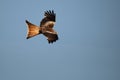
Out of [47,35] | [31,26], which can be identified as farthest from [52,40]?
[31,26]

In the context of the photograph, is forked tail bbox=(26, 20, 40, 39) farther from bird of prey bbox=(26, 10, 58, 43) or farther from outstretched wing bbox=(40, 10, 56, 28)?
outstretched wing bbox=(40, 10, 56, 28)

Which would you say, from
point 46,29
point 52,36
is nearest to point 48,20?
point 46,29

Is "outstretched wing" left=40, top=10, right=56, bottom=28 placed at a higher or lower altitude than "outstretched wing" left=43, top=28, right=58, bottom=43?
higher

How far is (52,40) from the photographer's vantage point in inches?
393

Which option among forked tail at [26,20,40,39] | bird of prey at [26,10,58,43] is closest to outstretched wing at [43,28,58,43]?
bird of prey at [26,10,58,43]

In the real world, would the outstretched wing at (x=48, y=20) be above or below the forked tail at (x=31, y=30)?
above

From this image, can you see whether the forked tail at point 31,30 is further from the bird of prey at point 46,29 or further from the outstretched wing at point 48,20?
the outstretched wing at point 48,20

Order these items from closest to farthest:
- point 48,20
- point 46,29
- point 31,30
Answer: point 31,30
point 46,29
point 48,20

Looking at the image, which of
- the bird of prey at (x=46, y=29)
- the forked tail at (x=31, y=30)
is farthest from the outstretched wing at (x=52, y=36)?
the forked tail at (x=31, y=30)

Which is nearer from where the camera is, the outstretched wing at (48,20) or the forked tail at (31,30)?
the forked tail at (31,30)

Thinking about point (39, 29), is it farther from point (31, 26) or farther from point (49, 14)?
point (49, 14)

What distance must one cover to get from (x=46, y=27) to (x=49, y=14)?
30.0 inches

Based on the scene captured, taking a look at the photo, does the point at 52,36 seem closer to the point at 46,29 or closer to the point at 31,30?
the point at 46,29

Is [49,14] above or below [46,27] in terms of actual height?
above
